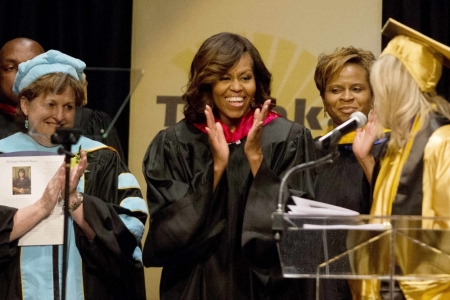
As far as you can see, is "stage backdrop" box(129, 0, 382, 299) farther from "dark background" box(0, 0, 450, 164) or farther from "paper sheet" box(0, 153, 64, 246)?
"paper sheet" box(0, 153, 64, 246)

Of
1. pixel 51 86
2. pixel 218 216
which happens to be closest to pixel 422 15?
pixel 218 216

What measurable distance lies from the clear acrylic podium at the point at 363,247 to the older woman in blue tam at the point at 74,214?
3.81 ft

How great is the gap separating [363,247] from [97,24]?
329 cm

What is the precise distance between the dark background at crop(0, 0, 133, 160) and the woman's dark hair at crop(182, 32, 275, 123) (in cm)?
169

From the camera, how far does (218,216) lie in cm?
393

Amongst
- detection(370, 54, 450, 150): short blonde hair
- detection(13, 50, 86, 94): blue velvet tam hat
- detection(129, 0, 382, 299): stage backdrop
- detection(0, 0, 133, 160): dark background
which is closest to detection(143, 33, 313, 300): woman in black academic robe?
detection(13, 50, 86, 94): blue velvet tam hat

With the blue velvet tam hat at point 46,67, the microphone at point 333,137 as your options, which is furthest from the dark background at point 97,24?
the microphone at point 333,137

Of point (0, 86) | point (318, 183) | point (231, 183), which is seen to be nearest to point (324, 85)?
point (318, 183)

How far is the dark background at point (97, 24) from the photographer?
5.65 meters

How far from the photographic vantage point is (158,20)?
227 inches

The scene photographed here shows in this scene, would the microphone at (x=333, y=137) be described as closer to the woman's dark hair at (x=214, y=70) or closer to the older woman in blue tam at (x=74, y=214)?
the woman's dark hair at (x=214, y=70)

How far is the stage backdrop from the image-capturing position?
568 centimetres

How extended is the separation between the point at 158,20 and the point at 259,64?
72.7 inches

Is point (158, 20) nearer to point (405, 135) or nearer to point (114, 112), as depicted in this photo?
point (114, 112)
